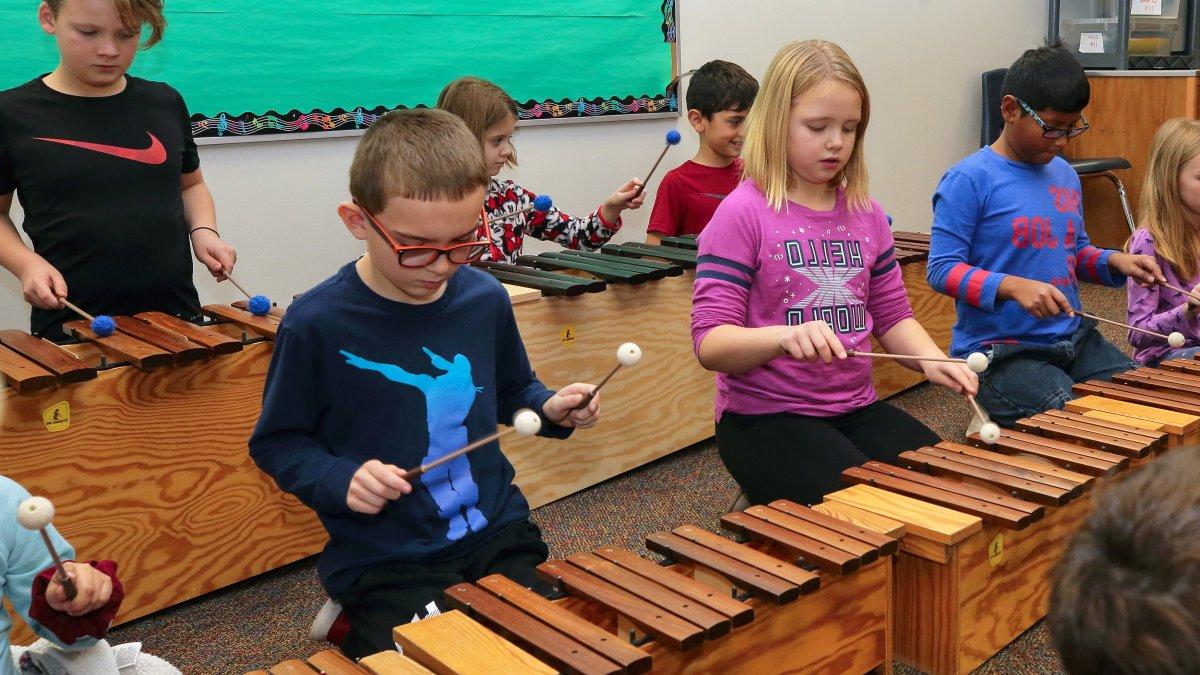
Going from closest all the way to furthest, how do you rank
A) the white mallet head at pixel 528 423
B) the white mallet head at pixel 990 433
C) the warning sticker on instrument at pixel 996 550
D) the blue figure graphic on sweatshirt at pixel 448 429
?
the white mallet head at pixel 528 423, the blue figure graphic on sweatshirt at pixel 448 429, the warning sticker on instrument at pixel 996 550, the white mallet head at pixel 990 433

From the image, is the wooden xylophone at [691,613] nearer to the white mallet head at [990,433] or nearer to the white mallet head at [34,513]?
the white mallet head at [34,513]

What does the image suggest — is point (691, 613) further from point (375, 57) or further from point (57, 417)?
point (375, 57)

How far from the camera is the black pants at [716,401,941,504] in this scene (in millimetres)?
2602

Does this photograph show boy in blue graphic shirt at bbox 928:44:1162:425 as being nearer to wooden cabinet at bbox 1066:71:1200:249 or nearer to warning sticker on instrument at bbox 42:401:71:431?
warning sticker on instrument at bbox 42:401:71:431

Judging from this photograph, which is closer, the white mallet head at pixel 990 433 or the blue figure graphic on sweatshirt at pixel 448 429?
the blue figure graphic on sweatshirt at pixel 448 429

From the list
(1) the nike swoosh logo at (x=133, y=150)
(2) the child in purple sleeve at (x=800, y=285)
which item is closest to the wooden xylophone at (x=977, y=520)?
(2) the child in purple sleeve at (x=800, y=285)

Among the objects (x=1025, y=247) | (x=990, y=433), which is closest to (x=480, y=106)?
(x=1025, y=247)

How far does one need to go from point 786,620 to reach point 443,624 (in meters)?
0.60

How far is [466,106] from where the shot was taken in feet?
12.5

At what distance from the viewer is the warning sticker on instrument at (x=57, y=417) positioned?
2699mm

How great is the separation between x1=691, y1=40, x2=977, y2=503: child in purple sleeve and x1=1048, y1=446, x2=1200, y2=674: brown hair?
5.21 ft

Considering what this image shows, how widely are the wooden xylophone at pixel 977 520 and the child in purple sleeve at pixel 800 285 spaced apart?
23 cm

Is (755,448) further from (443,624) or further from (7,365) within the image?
(7,365)

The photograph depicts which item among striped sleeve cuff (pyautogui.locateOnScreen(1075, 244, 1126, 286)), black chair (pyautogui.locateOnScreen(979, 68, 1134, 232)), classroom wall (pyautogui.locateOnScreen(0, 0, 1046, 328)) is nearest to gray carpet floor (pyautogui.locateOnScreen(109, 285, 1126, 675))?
striped sleeve cuff (pyautogui.locateOnScreen(1075, 244, 1126, 286))
